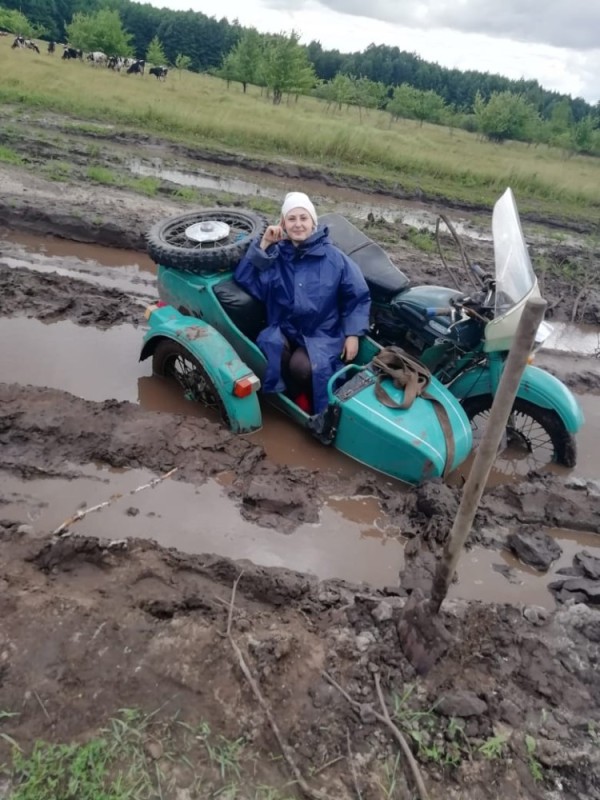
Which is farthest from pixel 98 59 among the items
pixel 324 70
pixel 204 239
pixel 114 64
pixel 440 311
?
pixel 324 70

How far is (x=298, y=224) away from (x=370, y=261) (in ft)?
2.38

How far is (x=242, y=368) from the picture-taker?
4.11 meters

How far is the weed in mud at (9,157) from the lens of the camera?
33.4 feet

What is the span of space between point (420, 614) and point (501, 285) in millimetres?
2039

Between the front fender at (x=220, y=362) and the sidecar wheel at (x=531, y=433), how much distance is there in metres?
1.66

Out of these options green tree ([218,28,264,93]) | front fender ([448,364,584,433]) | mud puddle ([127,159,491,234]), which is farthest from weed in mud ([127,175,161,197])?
green tree ([218,28,264,93])

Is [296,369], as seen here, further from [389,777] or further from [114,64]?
[114,64]

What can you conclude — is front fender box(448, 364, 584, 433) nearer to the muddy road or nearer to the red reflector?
the muddy road

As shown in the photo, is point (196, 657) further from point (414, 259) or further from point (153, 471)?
point (414, 259)

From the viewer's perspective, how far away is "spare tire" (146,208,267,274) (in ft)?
14.1

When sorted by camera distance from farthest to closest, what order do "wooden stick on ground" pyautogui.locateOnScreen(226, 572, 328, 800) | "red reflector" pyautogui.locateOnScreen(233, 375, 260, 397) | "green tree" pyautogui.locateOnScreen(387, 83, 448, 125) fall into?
"green tree" pyautogui.locateOnScreen(387, 83, 448, 125)
"red reflector" pyautogui.locateOnScreen(233, 375, 260, 397)
"wooden stick on ground" pyautogui.locateOnScreen(226, 572, 328, 800)

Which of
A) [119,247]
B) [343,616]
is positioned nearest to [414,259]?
[119,247]

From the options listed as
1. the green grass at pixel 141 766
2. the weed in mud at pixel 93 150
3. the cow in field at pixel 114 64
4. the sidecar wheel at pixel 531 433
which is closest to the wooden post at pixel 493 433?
the green grass at pixel 141 766

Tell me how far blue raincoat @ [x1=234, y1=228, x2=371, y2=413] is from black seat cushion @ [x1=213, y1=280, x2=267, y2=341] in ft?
0.23
